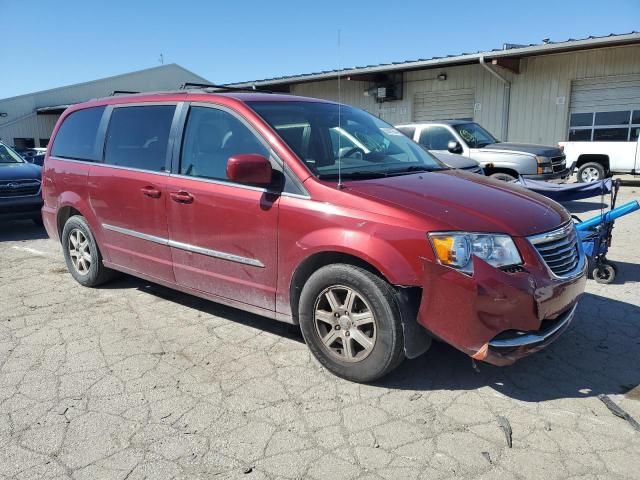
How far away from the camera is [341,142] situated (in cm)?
384

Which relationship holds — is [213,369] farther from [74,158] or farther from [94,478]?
[74,158]

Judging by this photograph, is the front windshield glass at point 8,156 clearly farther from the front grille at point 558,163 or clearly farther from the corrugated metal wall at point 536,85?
the corrugated metal wall at point 536,85

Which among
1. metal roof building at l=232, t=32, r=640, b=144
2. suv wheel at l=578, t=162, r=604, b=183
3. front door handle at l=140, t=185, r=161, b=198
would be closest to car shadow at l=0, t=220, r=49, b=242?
front door handle at l=140, t=185, r=161, b=198

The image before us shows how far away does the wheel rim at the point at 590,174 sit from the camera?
1361 cm

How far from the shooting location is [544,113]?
1647cm

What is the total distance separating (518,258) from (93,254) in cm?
395

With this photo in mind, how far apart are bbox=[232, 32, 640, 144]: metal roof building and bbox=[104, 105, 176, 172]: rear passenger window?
41.9 ft

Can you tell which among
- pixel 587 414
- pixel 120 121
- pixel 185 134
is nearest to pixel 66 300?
pixel 120 121

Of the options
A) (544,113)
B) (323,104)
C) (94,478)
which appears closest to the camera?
(94,478)

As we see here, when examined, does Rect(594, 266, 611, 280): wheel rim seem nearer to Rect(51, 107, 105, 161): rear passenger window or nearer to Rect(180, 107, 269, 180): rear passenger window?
Rect(180, 107, 269, 180): rear passenger window

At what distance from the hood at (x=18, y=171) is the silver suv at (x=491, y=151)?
6.67 meters

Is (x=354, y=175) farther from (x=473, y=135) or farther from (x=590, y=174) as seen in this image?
(x=590, y=174)

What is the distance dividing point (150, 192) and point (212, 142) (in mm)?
714

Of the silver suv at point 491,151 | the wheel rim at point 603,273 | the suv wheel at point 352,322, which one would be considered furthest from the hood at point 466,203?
the silver suv at point 491,151
